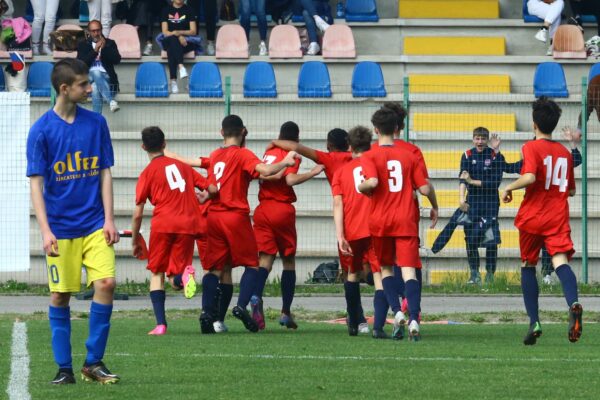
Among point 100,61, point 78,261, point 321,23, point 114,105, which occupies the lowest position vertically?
A: point 78,261

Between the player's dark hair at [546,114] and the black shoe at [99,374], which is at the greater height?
the player's dark hair at [546,114]

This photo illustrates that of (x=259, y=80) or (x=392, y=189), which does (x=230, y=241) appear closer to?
(x=392, y=189)

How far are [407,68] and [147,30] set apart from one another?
15.1 ft

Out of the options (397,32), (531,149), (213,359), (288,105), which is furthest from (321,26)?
(213,359)

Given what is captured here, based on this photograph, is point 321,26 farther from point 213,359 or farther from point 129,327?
point 213,359

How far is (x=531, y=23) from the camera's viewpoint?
24.5m

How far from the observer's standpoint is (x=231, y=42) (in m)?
23.5

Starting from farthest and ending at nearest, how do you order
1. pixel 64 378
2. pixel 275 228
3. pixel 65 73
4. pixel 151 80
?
1. pixel 151 80
2. pixel 275 228
3. pixel 64 378
4. pixel 65 73

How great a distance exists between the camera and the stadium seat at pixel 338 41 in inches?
920

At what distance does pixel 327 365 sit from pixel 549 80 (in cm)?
1341

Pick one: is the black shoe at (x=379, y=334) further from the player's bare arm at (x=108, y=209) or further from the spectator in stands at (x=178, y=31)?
the spectator in stands at (x=178, y=31)

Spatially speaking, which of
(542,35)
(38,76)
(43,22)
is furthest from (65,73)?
(542,35)

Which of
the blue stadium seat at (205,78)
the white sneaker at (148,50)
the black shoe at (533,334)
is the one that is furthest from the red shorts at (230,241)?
the white sneaker at (148,50)

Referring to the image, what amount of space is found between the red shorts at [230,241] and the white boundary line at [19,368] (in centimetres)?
187
